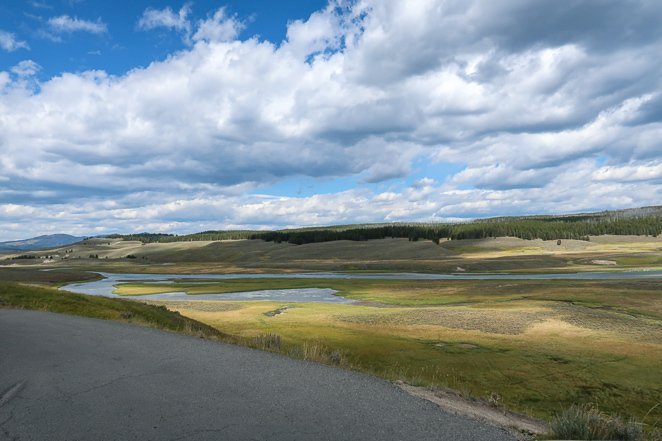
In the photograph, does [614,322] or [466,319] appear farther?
[466,319]

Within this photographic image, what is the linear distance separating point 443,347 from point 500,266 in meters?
109

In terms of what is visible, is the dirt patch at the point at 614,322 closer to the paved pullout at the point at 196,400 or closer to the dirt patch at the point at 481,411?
the dirt patch at the point at 481,411

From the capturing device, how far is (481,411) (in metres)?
11.0

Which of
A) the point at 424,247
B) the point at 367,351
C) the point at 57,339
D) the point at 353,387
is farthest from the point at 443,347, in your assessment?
the point at 424,247

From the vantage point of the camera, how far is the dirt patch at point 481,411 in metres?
9.45

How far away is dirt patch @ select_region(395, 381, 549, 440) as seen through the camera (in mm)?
9453

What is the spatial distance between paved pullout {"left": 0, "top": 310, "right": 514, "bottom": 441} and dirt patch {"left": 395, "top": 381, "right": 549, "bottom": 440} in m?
0.70

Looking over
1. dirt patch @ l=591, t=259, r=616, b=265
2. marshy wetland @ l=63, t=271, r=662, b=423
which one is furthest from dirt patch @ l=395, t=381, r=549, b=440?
dirt patch @ l=591, t=259, r=616, b=265

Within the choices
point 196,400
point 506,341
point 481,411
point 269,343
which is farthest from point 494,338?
point 196,400

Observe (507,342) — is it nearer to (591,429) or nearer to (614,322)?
(614,322)

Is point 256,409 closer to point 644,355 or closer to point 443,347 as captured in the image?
point 443,347

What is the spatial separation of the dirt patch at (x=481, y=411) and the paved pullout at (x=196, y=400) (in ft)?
2.29

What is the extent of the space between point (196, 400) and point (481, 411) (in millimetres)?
6577

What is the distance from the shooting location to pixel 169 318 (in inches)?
1314
